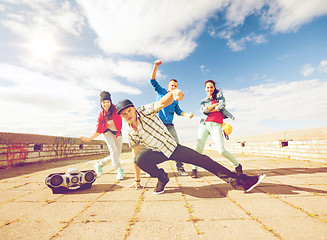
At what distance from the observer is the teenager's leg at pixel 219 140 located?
3.18m

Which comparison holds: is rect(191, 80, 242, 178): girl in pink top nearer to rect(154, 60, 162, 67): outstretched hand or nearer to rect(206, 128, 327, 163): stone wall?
rect(154, 60, 162, 67): outstretched hand

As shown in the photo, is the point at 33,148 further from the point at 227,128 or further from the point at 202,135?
the point at 227,128

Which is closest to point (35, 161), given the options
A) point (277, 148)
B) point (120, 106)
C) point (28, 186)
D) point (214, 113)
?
point (28, 186)

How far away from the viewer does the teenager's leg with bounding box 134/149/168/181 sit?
2.57 meters

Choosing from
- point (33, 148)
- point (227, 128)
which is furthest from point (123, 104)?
point (33, 148)

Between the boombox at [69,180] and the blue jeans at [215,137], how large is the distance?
2169 mm

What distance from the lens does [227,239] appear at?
133cm

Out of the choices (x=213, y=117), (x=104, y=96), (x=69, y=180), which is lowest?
(x=69, y=180)

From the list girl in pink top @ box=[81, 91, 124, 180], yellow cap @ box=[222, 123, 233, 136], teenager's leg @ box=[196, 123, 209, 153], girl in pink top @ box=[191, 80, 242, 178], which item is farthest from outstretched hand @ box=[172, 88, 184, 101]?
girl in pink top @ box=[81, 91, 124, 180]

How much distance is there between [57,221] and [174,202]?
127cm

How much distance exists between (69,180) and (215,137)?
2610 millimetres

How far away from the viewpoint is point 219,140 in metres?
3.25

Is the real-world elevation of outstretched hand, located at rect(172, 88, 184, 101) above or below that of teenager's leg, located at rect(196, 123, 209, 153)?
above

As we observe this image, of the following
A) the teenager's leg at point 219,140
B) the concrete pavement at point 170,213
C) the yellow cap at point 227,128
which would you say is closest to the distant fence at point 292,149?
the concrete pavement at point 170,213
